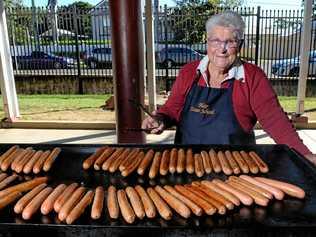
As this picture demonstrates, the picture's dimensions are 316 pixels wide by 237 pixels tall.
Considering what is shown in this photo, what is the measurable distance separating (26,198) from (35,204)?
0.10 metres

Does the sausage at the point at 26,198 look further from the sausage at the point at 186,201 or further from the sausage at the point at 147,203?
the sausage at the point at 186,201

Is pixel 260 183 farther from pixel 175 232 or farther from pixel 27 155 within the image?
pixel 27 155

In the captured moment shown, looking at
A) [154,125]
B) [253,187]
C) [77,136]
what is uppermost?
[154,125]

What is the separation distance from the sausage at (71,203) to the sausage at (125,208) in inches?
7.9

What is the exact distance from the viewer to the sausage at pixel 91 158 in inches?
93.0

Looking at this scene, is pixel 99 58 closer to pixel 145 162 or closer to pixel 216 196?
pixel 145 162

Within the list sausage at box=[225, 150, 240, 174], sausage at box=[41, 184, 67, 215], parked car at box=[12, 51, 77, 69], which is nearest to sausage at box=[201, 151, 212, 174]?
sausage at box=[225, 150, 240, 174]

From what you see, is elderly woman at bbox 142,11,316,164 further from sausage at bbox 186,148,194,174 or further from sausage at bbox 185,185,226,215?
sausage at bbox 185,185,226,215

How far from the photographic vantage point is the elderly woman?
2676mm

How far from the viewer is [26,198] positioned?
191 cm

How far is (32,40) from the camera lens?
11398 mm

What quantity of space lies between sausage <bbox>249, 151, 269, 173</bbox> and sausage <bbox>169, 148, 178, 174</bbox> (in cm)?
50

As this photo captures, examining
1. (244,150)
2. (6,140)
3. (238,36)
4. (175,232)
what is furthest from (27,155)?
(6,140)

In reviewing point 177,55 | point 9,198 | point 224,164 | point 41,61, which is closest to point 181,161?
point 224,164
